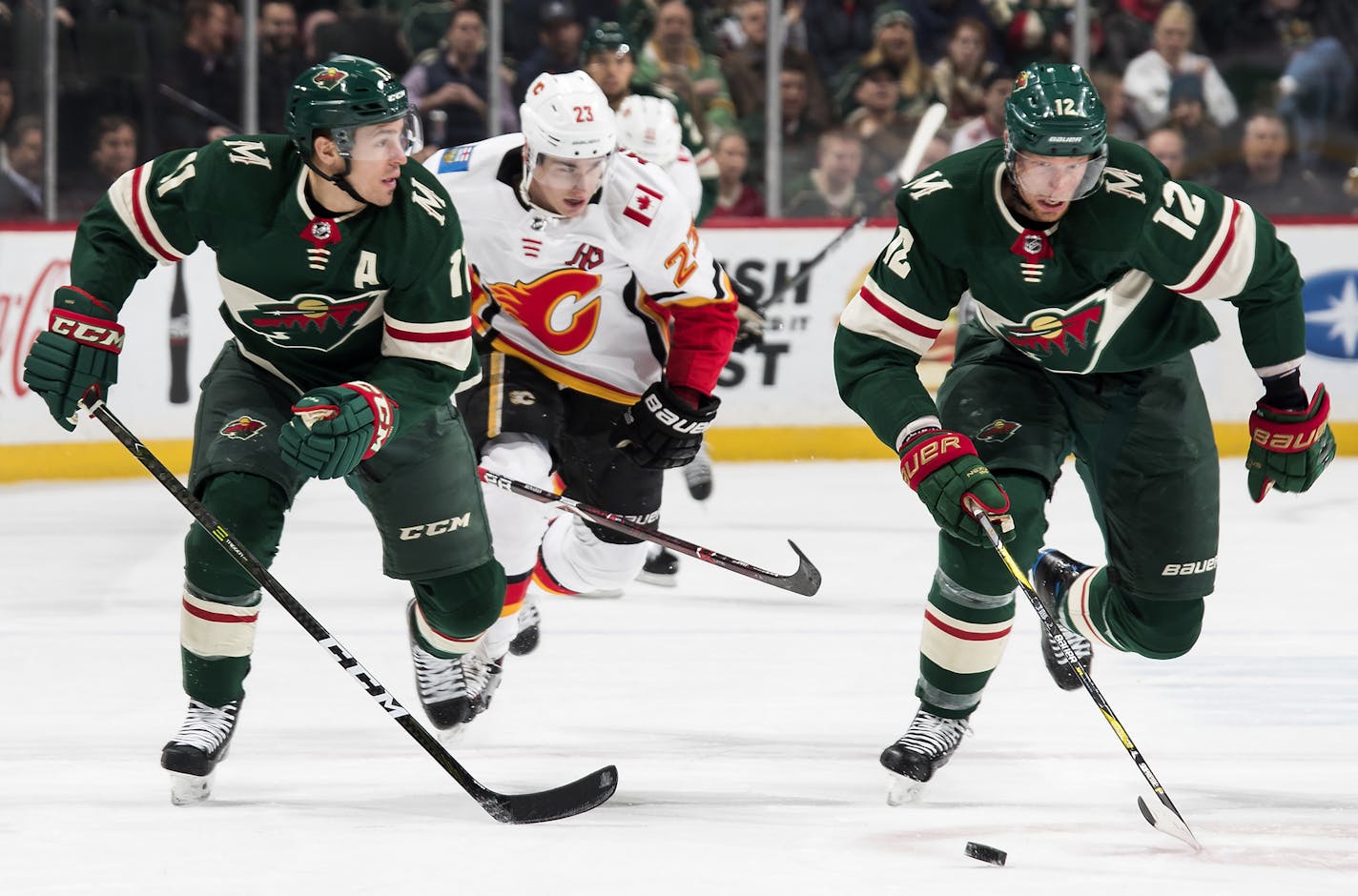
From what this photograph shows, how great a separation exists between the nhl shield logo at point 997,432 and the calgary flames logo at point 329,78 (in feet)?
3.85

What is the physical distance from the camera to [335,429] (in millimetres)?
3105

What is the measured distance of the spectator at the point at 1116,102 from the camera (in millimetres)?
7926

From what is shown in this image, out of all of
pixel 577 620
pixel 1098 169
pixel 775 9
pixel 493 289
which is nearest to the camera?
pixel 1098 169

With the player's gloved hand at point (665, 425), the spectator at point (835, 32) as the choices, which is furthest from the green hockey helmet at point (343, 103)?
the spectator at point (835, 32)

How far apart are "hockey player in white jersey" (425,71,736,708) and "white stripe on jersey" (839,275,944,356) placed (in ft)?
2.66

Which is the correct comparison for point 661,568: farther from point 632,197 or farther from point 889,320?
point 889,320

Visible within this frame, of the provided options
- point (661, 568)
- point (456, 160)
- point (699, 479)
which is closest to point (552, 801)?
point (456, 160)

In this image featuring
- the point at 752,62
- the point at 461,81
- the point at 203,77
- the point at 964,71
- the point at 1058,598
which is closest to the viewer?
the point at 1058,598

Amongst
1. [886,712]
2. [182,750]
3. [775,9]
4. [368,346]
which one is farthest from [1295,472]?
[775,9]

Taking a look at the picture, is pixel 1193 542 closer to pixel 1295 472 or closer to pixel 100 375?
pixel 1295 472

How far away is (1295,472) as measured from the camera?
3498 mm

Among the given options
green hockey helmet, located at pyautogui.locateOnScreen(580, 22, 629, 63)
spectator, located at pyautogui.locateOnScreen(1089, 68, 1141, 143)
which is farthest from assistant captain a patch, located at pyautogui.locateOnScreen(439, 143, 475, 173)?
spectator, located at pyautogui.locateOnScreen(1089, 68, 1141, 143)

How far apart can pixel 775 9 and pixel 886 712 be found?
4.22 metres

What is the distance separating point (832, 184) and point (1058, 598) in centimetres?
406
